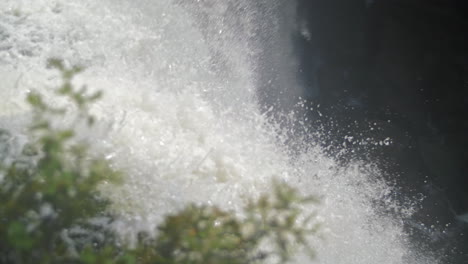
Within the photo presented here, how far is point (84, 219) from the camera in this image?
2480 mm

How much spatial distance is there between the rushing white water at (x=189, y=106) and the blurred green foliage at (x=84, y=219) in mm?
96

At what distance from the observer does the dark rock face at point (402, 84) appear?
3.11m

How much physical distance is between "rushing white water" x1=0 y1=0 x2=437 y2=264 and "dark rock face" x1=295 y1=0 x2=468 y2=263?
19 centimetres

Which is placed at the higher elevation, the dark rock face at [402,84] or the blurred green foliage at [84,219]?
the dark rock face at [402,84]

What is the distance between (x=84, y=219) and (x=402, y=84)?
252 cm

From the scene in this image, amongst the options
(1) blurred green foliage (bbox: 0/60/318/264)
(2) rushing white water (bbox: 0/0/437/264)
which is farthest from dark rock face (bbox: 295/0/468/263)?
(1) blurred green foliage (bbox: 0/60/318/264)

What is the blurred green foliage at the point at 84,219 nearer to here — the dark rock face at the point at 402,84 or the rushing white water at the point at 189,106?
the rushing white water at the point at 189,106

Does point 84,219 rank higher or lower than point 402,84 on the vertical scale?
lower

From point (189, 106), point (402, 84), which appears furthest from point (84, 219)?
point (402, 84)

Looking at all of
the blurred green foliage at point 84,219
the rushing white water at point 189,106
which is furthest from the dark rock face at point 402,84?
the blurred green foliage at point 84,219

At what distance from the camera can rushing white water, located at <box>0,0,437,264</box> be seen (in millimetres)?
2791

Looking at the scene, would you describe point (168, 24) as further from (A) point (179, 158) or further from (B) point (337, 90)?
(B) point (337, 90)

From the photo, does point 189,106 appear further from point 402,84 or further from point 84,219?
point 402,84

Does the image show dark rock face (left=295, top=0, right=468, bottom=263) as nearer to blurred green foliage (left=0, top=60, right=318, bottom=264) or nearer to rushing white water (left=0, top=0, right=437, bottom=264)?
rushing white water (left=0, top=0, right=437, bottom=264)
